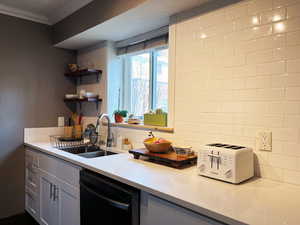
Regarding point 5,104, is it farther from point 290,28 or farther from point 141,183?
point 290,28

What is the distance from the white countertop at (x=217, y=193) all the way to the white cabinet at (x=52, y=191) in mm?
390

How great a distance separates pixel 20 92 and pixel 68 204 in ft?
4.78

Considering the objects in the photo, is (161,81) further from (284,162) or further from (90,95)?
(284,162)

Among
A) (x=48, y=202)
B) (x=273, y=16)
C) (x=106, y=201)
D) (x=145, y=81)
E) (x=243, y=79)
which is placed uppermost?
(x=273, y=16)

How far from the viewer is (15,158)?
2.62 m

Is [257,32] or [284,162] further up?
[257,32]

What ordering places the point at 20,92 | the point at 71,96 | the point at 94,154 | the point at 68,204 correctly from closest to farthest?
the point at 68,204
the point at 94,154
the point at 20,92
the point at 71,96

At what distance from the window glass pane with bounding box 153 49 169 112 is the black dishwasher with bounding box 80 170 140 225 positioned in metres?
1.02

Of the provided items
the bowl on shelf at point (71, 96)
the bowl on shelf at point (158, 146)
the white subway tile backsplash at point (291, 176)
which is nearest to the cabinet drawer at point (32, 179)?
the bowl on shelf at point (71, 96)

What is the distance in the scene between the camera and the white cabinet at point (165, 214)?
1004mm

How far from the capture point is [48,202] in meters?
2.19

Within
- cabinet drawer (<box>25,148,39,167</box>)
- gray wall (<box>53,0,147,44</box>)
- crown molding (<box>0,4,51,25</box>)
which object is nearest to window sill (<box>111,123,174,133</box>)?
cabinet drawer (<box>25,148,39,167</box>)

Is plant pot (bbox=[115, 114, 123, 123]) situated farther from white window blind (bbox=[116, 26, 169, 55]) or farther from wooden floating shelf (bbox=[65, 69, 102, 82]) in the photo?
white window blind (bbox=[116, 26, 169, 55])

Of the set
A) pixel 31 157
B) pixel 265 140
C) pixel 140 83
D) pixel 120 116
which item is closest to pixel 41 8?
pixel 140 83
